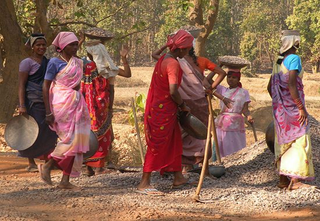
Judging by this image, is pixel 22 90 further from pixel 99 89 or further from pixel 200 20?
pixel 200 20

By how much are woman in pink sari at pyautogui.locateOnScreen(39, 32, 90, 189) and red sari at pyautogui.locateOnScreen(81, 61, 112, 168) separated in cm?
101

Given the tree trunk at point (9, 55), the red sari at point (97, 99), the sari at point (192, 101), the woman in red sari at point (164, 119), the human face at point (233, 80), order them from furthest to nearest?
the tree trunk at point (9, 55) < the human face at point (233, 80) < the red sari at point (97, 99) < the sari at point (192, 101) < the woman in red sari at point (164, 119)

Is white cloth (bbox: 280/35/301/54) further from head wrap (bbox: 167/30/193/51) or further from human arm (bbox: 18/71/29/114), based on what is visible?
human arm (bbox: 18/71/29/114)

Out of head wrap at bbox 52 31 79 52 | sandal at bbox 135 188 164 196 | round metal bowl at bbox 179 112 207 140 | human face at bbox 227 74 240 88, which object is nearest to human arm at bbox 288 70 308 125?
round metal bowl at bbox 179 112 207 140

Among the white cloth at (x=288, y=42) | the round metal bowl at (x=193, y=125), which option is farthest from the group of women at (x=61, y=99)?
the white cloth at (x=288, y=42)

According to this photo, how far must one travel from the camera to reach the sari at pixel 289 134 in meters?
5.92

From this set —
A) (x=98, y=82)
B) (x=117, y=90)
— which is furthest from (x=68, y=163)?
(x=117, y=90)

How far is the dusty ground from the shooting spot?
5004 mm

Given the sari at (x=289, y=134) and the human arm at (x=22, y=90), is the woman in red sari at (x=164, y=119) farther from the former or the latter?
the human arm at (x=22, y=90)

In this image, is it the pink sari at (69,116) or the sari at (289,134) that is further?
the sari at (289,134)

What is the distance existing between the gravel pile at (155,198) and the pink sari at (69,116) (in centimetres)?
38

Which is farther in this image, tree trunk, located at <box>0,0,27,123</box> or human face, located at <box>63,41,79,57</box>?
tree trunk, located at <box>0,0,27,123</box>

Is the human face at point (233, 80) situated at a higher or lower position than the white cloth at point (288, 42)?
lower

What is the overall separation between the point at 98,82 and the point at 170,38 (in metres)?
1.43
